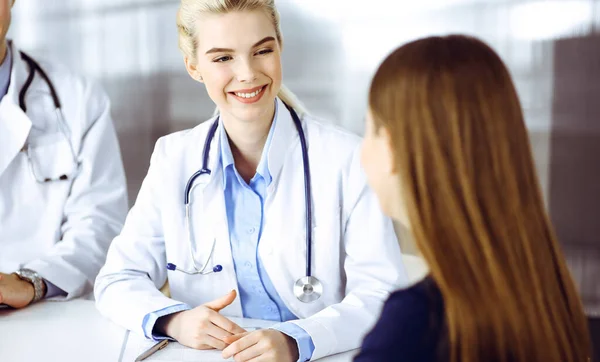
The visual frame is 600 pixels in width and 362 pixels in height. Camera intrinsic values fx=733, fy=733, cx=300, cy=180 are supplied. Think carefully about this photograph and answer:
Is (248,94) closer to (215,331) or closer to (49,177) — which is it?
(215,331)

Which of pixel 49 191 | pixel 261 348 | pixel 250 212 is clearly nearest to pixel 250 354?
pixel 261 348

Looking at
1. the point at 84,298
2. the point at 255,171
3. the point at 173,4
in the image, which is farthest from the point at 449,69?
the point at 173,4

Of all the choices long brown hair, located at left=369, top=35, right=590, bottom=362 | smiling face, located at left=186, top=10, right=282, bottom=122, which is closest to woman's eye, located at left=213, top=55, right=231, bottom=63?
smiling face, located at left=186, top=10, right=282, bottom=122

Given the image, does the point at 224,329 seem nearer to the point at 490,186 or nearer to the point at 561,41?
the point at 490,186

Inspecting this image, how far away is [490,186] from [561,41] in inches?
72.4

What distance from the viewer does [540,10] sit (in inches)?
96.2

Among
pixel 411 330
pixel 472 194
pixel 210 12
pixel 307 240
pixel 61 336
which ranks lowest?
pixel 61 336

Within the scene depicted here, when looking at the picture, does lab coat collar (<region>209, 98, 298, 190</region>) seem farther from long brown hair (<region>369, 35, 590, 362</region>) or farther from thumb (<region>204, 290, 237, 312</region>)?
long brown hair (<region>369, 35, 590, 362</region>)

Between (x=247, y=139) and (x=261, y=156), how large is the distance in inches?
1.8

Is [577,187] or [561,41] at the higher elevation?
[561,41]

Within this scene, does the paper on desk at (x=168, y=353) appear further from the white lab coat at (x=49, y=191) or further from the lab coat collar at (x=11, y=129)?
the lab coat collar at (x=11, y=129)

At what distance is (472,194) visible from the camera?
0.78 metres

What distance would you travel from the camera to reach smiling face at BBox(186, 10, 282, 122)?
140 centimetres

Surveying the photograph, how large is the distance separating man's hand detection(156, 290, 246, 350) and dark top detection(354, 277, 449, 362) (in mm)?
449
